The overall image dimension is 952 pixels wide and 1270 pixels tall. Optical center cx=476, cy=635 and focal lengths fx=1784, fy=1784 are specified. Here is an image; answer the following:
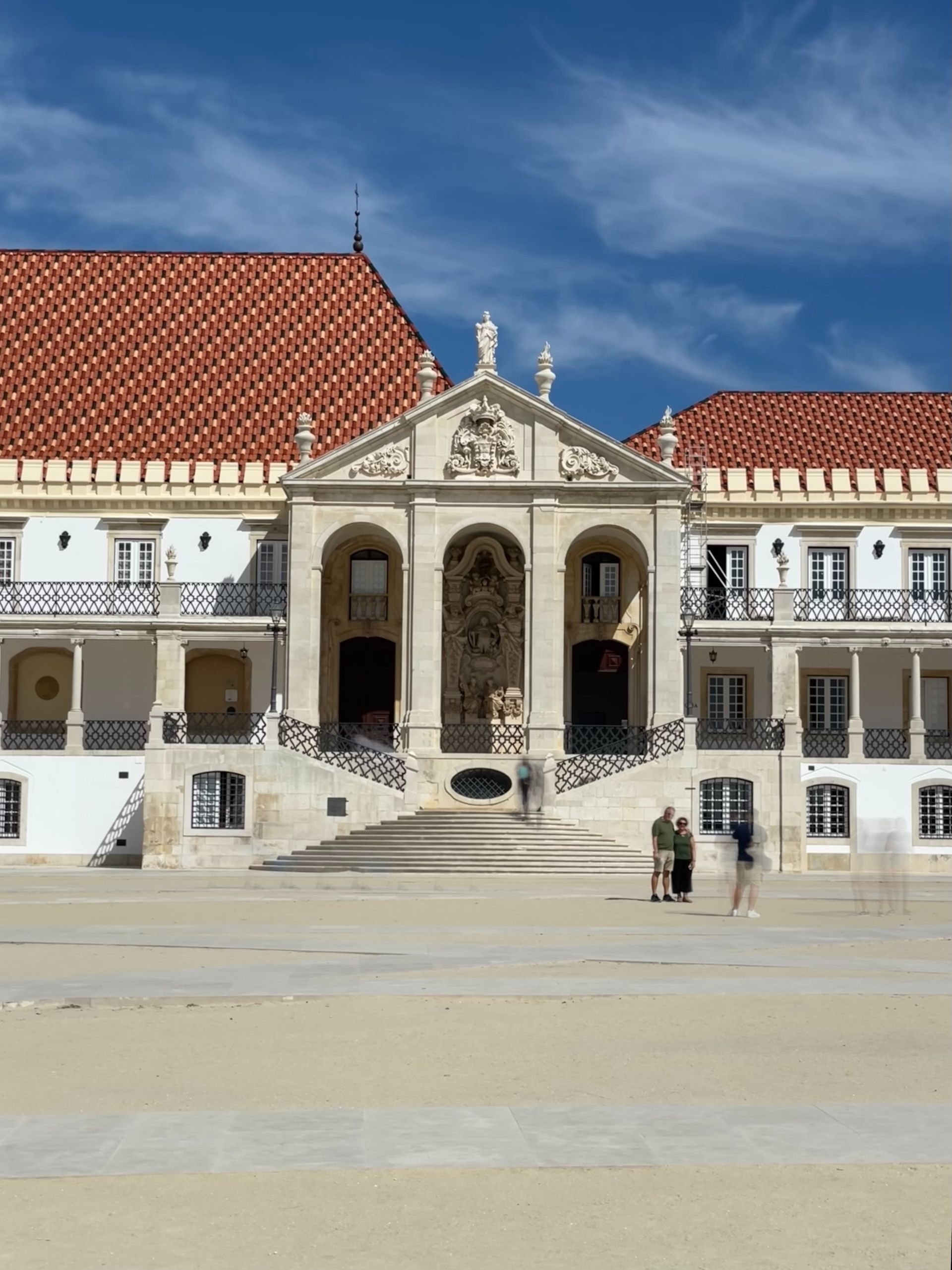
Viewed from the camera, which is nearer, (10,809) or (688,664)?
(10,809)

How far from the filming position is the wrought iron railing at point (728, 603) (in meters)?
41.6

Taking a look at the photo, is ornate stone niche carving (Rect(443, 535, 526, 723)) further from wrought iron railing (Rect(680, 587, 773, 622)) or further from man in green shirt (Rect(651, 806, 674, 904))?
man in green shirt (Rect(651, 806, 674, 904))

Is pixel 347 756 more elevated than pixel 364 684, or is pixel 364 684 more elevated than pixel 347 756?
pixel 364 684

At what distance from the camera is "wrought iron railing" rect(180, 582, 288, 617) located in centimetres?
4141

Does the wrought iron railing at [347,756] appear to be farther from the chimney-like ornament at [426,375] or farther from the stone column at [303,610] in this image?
the chimney-like ornament at [426,375]

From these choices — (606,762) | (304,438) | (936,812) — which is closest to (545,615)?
(606,762)

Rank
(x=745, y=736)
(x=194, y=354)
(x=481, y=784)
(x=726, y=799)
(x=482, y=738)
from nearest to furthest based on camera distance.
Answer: (x=726, y=799), (x=481, y=784), (x=745, y=736), (x=482, y=738), (x=194, y=354)

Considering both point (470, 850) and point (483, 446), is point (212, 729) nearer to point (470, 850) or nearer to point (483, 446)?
point (483, 446)

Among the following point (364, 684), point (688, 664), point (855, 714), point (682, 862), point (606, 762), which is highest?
point (688, 664)

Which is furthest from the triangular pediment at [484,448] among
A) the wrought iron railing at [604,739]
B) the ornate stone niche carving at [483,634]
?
the wrought iron railing at [604,739]

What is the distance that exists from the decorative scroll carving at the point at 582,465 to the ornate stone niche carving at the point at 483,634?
2.93 metres

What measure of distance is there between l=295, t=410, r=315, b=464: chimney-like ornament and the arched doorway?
4722 millimetres

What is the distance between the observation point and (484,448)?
39312 mm

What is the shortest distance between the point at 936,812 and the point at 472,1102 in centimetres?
3053
